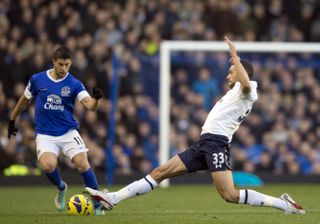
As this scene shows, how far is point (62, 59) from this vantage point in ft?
37.2

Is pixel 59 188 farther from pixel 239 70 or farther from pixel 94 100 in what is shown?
pixel 239 70

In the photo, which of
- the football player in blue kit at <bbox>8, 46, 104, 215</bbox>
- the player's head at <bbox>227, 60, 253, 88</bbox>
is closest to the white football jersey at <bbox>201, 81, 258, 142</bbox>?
the player's head at <bbox>227, 60, 253, 88</bbox>

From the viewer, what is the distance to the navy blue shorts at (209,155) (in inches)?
411

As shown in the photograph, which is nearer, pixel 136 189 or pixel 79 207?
pixel 136 189

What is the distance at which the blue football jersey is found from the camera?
1151cm

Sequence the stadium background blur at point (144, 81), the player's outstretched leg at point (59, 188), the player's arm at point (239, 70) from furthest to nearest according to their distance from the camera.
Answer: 1. the stadium background blur at point (144, 81)
2. the player's outstretched leg at point (59, 188)
3. the player's arm at point (239, 70)

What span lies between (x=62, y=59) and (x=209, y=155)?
7.49 feet

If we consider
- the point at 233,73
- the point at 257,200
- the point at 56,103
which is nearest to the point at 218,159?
the point at 257,200

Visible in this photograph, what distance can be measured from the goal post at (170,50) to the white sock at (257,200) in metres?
7.34

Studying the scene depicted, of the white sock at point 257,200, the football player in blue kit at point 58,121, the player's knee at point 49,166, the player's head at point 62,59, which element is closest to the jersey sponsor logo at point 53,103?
the football player in blue kit at point 58,121

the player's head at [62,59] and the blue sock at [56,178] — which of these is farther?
the blue sock at [56,178]

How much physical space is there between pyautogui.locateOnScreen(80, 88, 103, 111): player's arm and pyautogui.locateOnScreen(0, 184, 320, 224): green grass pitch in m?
1.34

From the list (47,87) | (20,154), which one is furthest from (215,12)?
(47,87)

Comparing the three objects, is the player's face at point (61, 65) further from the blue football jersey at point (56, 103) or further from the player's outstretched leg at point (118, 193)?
the player's outstretched leg at point (118, 193)
